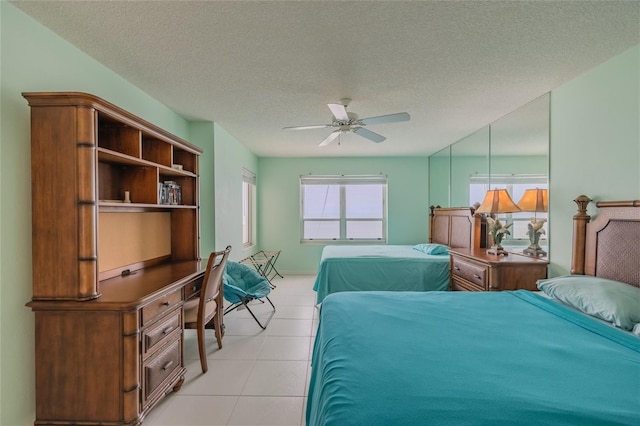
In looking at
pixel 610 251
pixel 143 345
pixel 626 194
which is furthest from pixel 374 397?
pixel 626 194

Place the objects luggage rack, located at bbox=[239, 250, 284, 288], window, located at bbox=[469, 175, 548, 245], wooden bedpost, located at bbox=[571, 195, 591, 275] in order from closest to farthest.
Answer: wooden bedpost, located at bbox=[571, 195, 591, 275], window, located at bbox=[469, 175, 548, 245], luggage rack, located at bbox=[239, 250, 284, 288]

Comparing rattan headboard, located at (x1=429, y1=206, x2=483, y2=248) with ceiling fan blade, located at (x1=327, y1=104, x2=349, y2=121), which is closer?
ceiling fan blade, located at (x1=327, y1=104, x2=349, y2=121)

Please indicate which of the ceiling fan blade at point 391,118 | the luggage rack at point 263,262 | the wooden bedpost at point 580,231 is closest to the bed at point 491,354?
the wooden bedpost at point 580,231

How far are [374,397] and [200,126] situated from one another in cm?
360

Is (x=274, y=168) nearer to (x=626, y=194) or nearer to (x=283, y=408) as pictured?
(x=283, y=408)

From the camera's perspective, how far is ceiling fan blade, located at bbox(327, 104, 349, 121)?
8.20 feet

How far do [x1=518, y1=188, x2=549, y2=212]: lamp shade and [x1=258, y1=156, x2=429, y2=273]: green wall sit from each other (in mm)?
2882

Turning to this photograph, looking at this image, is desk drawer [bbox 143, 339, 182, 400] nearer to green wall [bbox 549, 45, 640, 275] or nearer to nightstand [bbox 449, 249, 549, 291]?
nightstand [bbox 449, 249, 549, 291]

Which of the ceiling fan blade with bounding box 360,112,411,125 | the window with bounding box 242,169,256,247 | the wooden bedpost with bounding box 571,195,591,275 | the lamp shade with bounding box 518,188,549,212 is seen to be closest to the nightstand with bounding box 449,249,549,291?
the wooden bedpost with bounding box 571,195,591,275

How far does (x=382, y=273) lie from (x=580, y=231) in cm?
204

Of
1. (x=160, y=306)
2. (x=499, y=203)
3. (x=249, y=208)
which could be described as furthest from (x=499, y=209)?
(x=249, y=208)

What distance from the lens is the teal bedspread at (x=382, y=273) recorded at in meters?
3.70

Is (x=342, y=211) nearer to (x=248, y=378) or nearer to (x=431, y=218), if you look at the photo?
(x=431, y=218)

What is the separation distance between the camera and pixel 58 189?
1.63 metres
